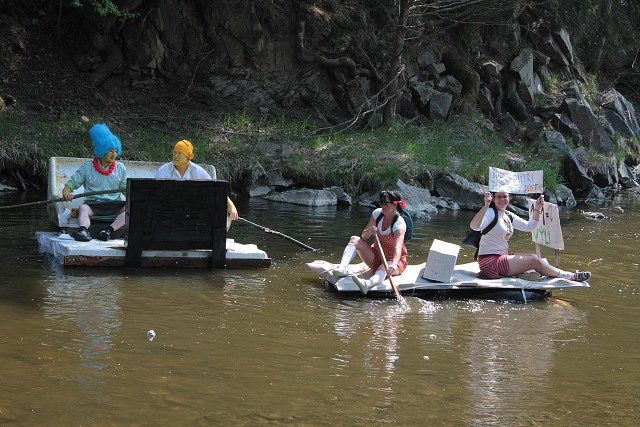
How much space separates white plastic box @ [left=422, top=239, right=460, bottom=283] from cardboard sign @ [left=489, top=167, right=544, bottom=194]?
0.83 m

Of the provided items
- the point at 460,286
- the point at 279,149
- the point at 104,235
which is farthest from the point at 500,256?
the point at 279,149

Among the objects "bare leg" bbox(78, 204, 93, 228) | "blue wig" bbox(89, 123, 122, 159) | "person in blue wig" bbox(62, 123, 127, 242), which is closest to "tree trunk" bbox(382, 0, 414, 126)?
"person in blue wig" bbox(62, 123, 127, 242)

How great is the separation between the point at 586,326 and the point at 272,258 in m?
4.21

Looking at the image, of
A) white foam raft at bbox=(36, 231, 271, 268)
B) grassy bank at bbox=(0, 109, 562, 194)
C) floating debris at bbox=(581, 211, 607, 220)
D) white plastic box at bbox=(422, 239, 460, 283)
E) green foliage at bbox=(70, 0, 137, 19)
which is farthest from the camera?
green foliage at bbox=(70, 0, 137, 19)

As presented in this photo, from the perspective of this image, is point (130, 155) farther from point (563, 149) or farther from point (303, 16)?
point (563, 149)

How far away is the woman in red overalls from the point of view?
28.9 feet

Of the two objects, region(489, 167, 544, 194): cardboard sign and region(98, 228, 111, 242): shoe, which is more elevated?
region(489, 167, 544, 194): cardboard sign

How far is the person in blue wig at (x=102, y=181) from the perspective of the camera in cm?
1016

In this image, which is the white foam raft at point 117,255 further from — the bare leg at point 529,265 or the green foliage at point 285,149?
the green foliage at point 285,149

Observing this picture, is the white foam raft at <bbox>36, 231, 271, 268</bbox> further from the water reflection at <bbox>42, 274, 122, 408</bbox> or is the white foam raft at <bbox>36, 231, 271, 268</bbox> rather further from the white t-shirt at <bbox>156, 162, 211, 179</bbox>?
the white t-shirt at <bbox>156, 162, 211, 179</bbox>

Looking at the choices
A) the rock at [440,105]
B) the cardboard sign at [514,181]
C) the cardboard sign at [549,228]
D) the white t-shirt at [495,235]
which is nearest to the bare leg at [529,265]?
the white t-shirt at [495,235]

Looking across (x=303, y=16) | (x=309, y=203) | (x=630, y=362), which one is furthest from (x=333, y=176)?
(x=630, y=362)

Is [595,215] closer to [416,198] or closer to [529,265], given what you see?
[416,198]

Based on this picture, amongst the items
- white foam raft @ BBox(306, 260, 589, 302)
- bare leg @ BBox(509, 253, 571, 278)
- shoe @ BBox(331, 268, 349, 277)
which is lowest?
white foam raft @ BBox(306, 260, 589, 302)
